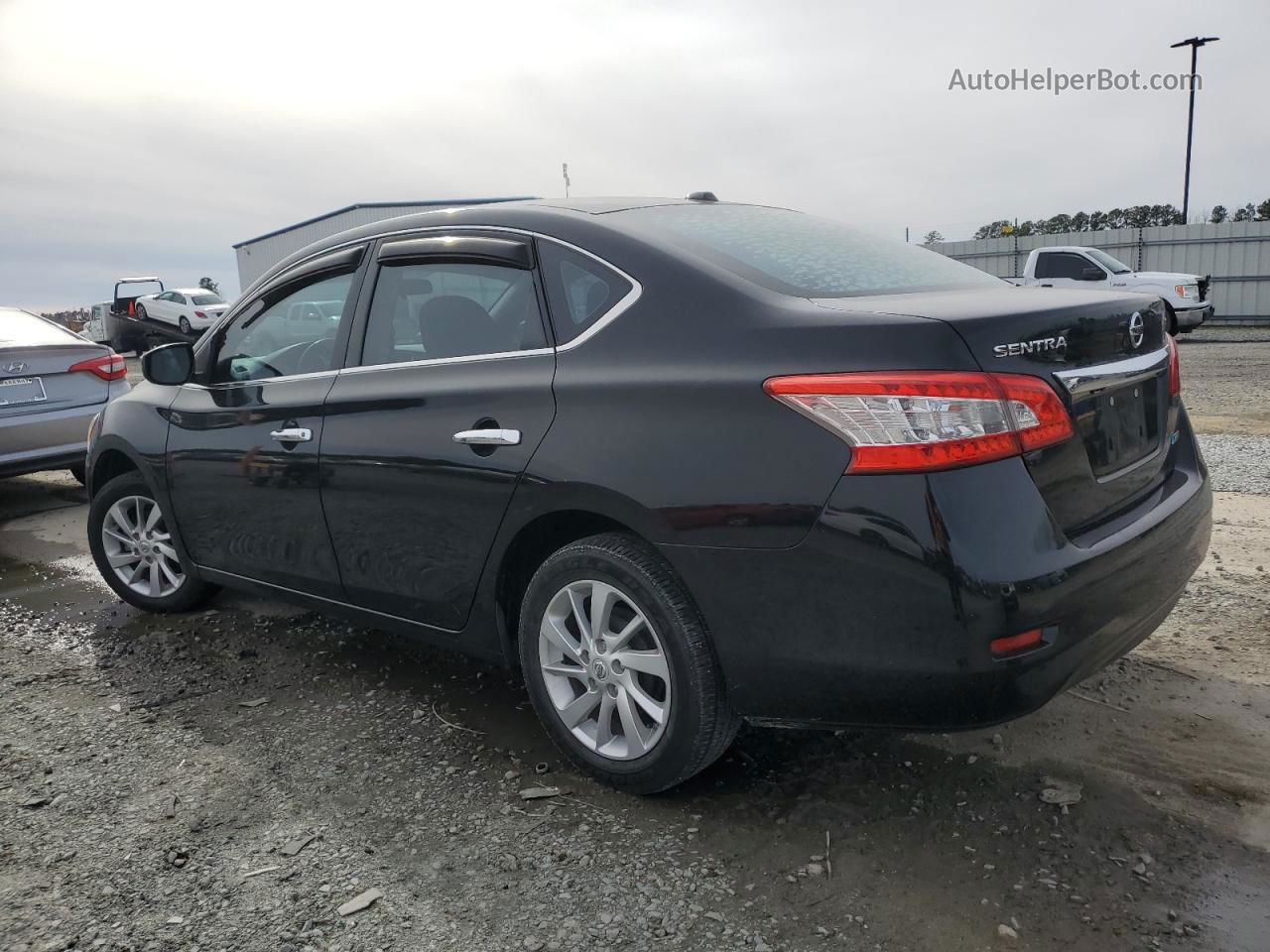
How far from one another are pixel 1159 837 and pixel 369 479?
2478 millimetres

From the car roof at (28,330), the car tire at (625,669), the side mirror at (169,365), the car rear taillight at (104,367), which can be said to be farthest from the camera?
the car rear taillight at (104,367)

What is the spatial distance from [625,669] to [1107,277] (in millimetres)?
18767

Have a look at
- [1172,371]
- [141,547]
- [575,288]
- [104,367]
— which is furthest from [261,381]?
[104,367]

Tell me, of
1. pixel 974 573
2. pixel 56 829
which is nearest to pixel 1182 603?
pixel 974 573

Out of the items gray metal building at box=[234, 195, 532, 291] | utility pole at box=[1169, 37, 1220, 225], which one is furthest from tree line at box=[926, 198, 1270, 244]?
gray metal building at box=[234, 195, 532, 291]

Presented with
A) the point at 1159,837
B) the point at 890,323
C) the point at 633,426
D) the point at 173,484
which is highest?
the point at 890,323

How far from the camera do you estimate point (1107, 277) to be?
746 inches

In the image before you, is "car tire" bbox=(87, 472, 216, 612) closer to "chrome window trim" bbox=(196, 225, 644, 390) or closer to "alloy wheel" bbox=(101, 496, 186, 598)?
"alloy wheel" bbox=(101, 496, 186, 598)

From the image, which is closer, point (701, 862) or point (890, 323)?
point (890, 323)

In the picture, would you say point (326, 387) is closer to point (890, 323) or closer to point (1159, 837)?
point (890, 323)

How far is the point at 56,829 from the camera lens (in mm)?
2902

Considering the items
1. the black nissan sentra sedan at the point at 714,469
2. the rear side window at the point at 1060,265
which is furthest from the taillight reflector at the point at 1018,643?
the rear side window at the point at 1060,265

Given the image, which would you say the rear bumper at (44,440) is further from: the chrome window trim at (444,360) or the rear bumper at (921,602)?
the rear bumper at (921,602)

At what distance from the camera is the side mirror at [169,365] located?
4.21m
